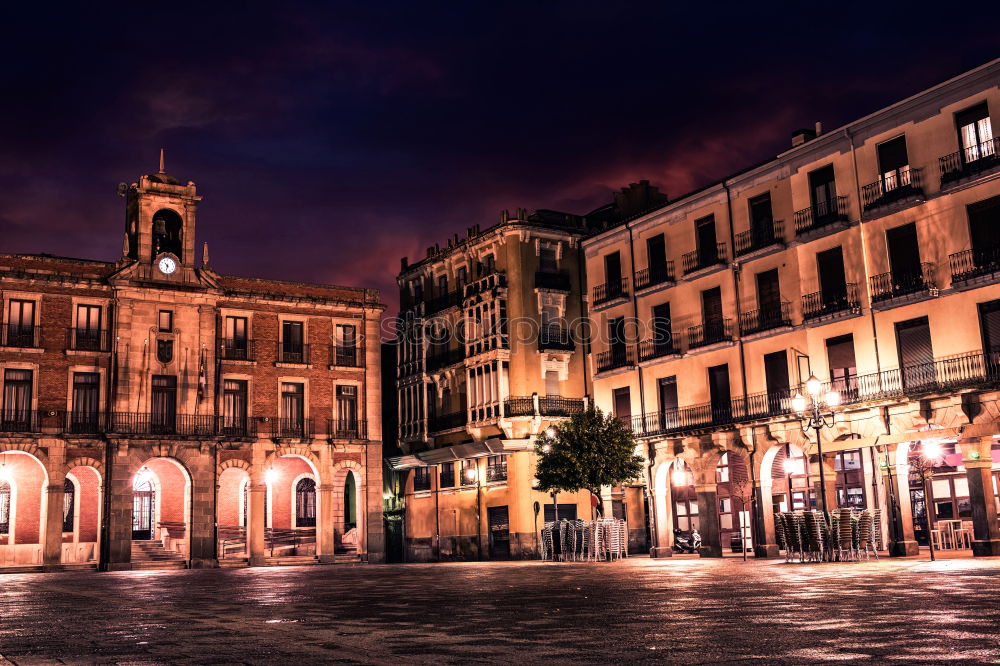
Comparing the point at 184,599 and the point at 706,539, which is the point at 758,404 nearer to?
the point at 706,539

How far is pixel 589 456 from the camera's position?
39.6 meters

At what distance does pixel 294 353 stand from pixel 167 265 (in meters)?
7.74

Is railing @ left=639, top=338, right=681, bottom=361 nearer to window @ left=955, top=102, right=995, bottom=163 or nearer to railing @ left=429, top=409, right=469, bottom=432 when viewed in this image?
railing @ left=429, top=409, right=469, bottom=432

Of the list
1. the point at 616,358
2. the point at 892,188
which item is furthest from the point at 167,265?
the point at 892,188

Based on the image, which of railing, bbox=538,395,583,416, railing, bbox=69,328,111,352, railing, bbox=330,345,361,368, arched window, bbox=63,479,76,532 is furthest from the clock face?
railing, bbox=538,395,583,416

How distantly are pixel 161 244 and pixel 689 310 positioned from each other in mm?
26323

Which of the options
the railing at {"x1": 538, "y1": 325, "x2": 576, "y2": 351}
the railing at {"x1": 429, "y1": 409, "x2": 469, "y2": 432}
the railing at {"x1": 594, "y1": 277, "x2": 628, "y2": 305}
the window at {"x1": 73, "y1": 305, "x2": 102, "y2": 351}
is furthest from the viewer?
the railing at {"x1": 429, "y1": 409, "x2": 469, "y2": 432}

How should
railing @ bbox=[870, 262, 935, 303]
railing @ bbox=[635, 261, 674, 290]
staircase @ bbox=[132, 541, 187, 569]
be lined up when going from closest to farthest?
railing @ bbox=[870, 262, 935, 303], railing @ bbox=[635, 261, 674, 290], staircase @ bbox=[132, 541, 187, 569]

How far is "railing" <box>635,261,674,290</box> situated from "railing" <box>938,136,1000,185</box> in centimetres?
1297

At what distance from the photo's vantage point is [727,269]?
39625 mm

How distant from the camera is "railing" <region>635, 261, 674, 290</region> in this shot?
4228cm

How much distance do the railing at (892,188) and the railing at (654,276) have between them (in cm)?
998

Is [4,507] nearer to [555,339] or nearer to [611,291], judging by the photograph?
[555,339]

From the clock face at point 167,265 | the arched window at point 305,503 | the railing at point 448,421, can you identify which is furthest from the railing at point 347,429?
the clock face at point 167,265
